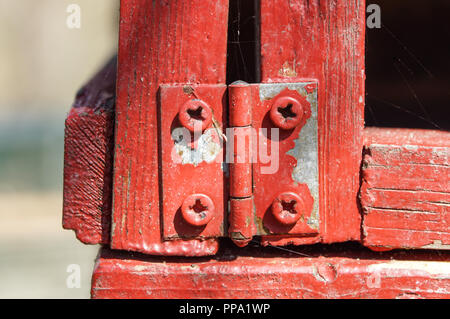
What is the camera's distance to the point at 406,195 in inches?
32.6

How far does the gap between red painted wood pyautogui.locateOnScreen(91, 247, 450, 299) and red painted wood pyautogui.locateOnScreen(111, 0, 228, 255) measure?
96 mm

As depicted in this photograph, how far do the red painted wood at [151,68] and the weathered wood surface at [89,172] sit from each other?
0.03 m

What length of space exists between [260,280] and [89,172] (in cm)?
38

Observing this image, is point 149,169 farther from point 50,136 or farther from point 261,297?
point 50,136

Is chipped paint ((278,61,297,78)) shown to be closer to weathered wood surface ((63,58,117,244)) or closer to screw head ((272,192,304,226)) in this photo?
screw head ((272,192,304,226))

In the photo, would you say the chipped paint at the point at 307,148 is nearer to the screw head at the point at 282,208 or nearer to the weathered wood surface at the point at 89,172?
the screw head at the point at 282,208

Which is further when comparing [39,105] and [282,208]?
[39,105]

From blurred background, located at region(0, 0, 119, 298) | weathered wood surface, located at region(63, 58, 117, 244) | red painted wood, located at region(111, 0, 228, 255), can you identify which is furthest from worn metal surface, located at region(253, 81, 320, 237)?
blurred background, located at region(0, 0, 119, 298)

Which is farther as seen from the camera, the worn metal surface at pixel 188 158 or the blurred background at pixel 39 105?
the blurred background at pixel 39 105

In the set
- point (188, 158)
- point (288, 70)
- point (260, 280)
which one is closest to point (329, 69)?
point (288, 70)

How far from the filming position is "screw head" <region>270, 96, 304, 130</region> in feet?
2.59

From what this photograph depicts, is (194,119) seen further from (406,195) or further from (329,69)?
(406,195)

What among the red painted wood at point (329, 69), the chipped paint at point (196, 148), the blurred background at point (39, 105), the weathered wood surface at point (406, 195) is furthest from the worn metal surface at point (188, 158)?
the blurred background at point (39, 105)

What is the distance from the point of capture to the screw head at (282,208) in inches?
31.8
